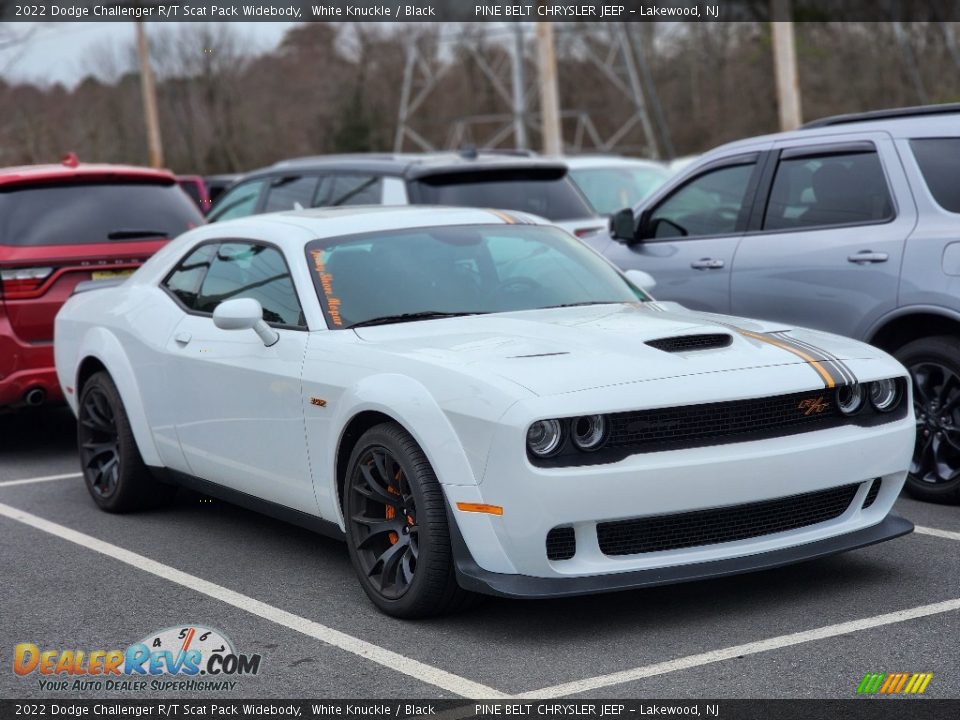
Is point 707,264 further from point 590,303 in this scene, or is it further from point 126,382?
point 126,382

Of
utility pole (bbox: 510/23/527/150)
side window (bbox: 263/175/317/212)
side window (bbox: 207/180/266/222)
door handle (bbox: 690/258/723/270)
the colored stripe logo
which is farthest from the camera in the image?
utility pole (bbox: 510/23/527/150)

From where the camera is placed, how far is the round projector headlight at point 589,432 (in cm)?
460

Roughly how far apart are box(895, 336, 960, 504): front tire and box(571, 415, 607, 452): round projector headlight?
2.67 metres

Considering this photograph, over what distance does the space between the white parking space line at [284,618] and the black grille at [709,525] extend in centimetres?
72

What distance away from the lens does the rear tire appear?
6.98 metres

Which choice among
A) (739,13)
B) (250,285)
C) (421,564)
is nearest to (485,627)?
(421,564)

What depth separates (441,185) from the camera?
10391 mm

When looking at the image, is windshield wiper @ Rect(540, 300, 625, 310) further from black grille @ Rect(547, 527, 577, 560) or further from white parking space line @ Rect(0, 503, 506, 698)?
white parking space line @ Rect(0, 503, 506, 698)

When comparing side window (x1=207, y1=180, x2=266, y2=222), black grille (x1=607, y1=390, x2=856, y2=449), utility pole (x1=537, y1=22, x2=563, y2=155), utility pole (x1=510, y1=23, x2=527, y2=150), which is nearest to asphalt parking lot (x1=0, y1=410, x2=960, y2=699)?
black grille (x1=607, y1=390, x2=856, y2=449)

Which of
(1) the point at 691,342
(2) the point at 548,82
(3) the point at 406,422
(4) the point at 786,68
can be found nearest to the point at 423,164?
(1) the point at 691,342

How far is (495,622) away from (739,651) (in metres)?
0.91

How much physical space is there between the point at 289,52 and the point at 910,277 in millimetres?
48883

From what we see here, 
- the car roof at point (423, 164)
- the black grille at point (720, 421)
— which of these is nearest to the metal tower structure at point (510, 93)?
the car roof at point (423, 164)

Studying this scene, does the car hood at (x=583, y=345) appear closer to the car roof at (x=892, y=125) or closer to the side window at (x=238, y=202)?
the car roof at (x=892, y=125)
